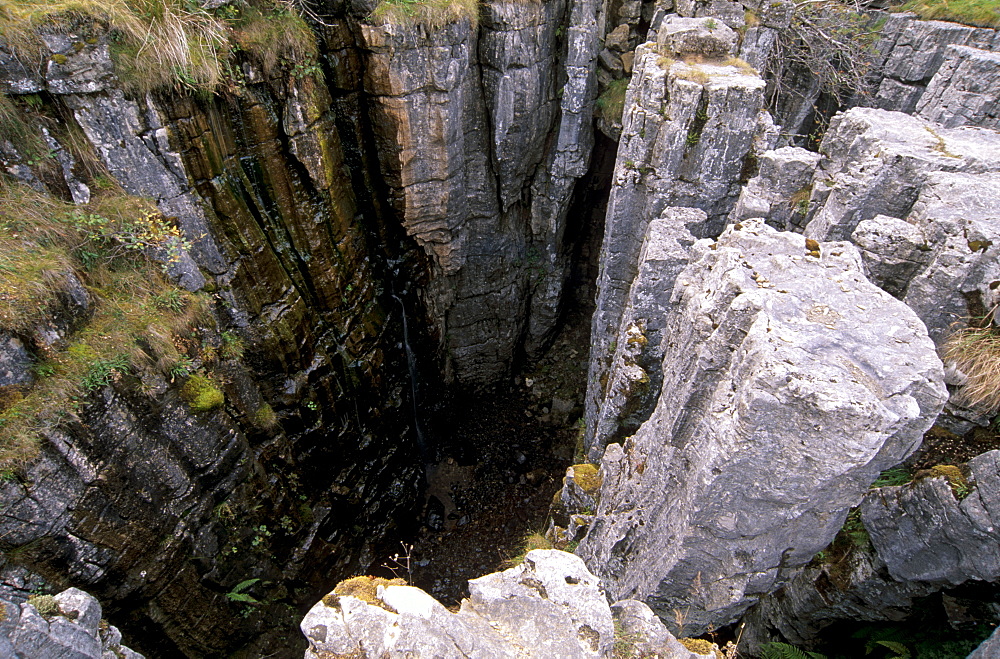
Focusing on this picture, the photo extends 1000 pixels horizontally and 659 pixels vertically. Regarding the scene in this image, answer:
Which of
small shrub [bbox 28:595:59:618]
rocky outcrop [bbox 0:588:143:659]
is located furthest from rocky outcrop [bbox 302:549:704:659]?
small shrub [bbox 28:595:59:618]

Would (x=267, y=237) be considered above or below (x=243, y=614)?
above

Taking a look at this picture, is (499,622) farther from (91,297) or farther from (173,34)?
(173,34)

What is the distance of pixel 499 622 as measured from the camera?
400 cm

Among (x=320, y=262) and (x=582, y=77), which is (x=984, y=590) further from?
(x=582, y=77)

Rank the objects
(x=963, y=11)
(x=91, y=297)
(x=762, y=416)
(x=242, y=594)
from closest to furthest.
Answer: (x=762, y=416) → (x=91, y=297) → (x=242, y=594) → (x=963, y=11)

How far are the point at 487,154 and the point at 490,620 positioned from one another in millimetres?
13324

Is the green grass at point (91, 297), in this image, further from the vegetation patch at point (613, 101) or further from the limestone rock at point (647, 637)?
the vegetation patch at point (613, 101)

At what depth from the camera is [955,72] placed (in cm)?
1115

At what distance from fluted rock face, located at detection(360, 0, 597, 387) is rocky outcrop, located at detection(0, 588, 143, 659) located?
10.9 m

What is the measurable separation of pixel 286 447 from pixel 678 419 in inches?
381

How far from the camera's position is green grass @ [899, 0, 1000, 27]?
43.6 feet

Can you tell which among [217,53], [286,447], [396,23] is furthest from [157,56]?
[286,447]

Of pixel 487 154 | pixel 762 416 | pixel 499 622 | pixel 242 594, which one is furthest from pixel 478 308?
pixel 499 622

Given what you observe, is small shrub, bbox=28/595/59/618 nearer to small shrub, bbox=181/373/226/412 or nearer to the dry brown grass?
small shrub, bbox=181/373/226/412
